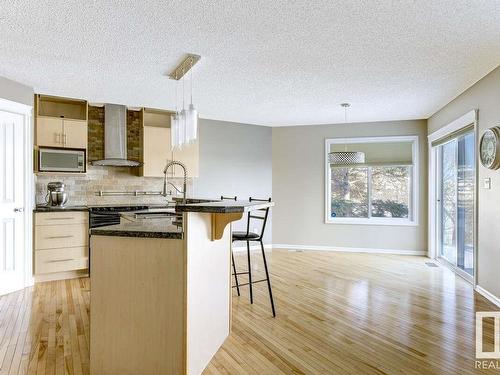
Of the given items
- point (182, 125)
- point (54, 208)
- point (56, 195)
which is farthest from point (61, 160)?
point (182, 125)

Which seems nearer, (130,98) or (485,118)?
(485,118)

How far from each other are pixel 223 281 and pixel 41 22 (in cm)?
237

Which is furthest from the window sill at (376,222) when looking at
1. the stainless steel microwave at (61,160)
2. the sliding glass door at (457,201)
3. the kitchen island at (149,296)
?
the kitchen island at (149,296)

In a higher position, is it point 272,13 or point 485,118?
point 272,13

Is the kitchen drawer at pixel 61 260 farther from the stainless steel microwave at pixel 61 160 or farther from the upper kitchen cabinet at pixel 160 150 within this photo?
the upper kitchen cabinet at pixel 160 150

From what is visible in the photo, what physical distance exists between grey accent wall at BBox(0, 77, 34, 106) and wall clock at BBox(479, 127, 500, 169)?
203 inches

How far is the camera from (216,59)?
336 centimetres

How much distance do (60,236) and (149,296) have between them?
306cm

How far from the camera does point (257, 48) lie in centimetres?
311

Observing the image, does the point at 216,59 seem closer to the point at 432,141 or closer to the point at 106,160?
the point at 106,160

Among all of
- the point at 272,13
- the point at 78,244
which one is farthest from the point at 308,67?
the point at 78,244

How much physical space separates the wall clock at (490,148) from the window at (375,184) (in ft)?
7.84

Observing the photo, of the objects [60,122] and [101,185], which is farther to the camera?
[101,185]

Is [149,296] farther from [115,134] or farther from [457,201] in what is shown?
[457,201]
